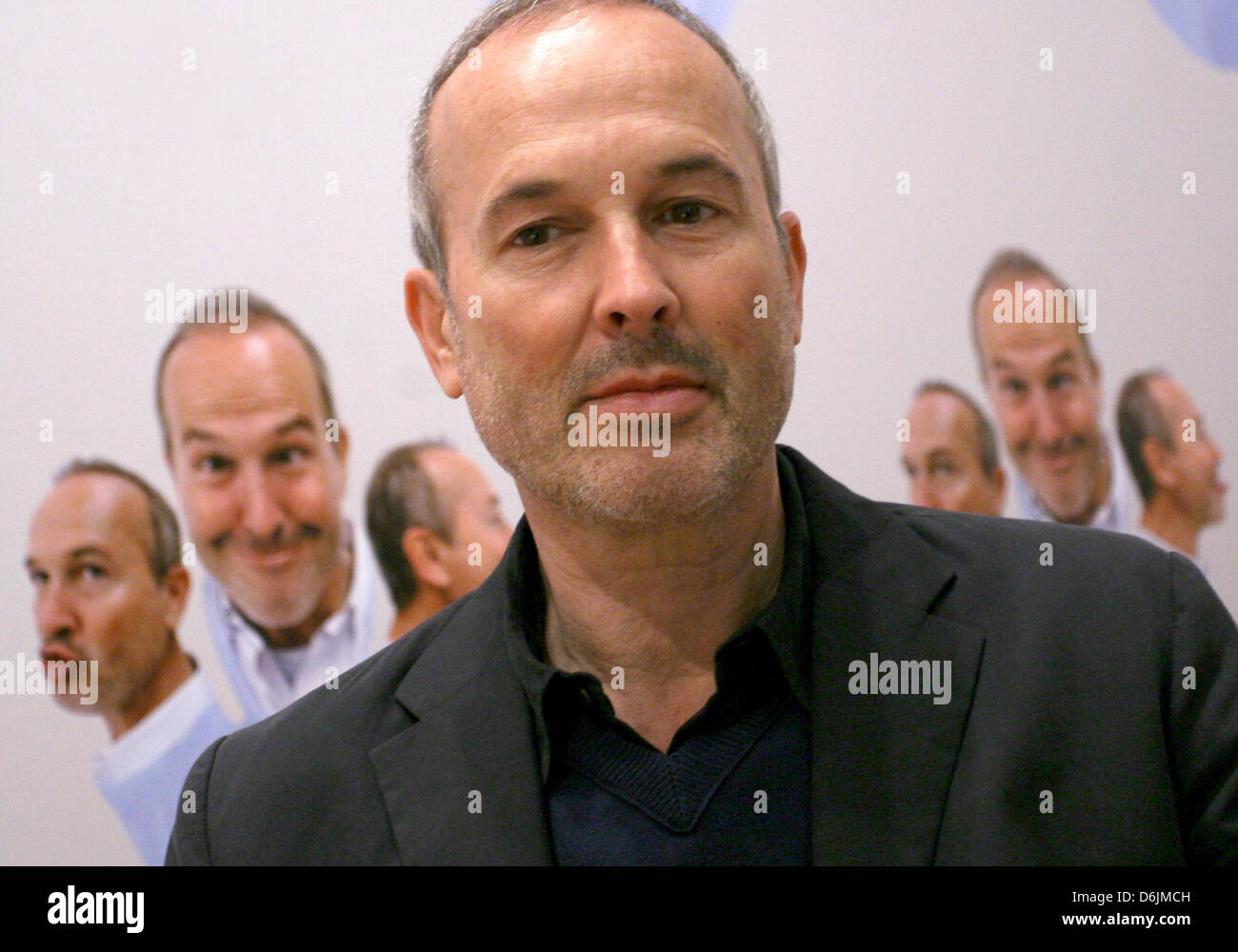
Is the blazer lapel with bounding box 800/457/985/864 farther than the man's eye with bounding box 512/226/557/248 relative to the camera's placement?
No

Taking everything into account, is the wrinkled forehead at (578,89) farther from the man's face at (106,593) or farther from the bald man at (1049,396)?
the man's face at (106,593)

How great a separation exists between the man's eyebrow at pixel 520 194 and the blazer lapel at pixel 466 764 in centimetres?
53

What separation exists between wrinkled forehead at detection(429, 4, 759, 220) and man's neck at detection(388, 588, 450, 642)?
1001mm

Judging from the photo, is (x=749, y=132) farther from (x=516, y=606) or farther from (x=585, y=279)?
(x=516, y=606)

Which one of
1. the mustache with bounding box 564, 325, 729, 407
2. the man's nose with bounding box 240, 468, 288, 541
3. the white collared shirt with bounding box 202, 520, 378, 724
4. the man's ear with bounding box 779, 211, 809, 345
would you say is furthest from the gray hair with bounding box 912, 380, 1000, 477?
the man's nose with bounding box 240, 468, 288, 541

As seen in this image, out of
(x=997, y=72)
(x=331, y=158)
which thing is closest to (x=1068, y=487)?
(x=997, y=72)

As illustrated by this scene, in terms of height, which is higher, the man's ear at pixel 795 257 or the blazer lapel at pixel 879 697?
the man's ear at pixel 795 257

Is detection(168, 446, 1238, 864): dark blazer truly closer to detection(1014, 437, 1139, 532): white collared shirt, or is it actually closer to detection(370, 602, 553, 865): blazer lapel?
detection(370, 602, 553, 865): blazer lapel

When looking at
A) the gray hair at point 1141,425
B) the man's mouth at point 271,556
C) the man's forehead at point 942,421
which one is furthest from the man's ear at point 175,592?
the gray hair at point 1141,425

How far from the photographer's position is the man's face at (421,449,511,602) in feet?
7.63

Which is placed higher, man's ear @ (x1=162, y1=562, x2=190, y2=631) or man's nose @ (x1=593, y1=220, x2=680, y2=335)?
man's nose @ (x1=593, y1=220, x2=680, y2=335)

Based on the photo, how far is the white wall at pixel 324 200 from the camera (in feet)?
7.59

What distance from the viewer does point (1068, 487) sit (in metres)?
2.40

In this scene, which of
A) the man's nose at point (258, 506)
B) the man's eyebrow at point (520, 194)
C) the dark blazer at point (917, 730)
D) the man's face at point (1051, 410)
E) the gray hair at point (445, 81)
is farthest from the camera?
the man's face at point (1051, 410)
